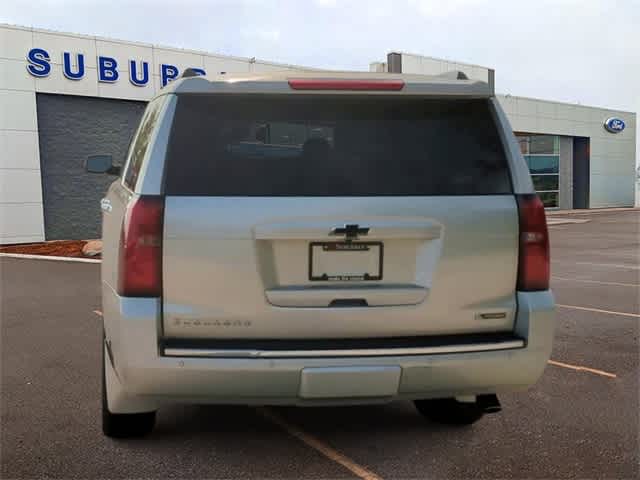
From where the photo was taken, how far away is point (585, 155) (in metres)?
40.5

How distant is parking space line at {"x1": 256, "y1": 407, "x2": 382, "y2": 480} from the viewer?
3326mm

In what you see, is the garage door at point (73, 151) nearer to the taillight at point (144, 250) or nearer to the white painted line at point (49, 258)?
the white painted line at point (49, 258)

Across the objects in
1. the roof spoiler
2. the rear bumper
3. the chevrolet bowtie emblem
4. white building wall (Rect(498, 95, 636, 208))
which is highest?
white building wall (Rect(498, 95, 636, 208))

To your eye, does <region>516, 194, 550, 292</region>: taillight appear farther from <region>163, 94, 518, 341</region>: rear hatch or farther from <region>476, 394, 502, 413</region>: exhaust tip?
<region>476, 394, 502, 413</region>: exhaust tip

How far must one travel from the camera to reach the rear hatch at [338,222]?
2861 mm

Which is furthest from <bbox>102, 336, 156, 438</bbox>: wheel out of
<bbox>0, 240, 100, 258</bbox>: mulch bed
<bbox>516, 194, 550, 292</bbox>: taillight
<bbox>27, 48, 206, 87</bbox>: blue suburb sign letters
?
<bbox>27, 48, 206, 87</bbox>: blue suburb sign letters

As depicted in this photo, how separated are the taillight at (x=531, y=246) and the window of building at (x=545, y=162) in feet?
120

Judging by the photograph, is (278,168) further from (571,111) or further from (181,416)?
(571,111)

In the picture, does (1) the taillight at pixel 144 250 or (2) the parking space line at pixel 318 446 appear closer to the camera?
(1) the taillight at pixel 144 250

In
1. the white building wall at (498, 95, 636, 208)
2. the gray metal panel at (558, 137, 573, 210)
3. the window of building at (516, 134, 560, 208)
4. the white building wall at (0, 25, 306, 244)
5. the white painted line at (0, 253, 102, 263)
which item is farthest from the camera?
the gray metal panel at (558, 137, 573, 210)

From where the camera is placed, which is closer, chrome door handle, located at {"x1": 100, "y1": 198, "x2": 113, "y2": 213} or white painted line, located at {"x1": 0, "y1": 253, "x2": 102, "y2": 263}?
chrome door handle, located at {"x1": 100, "y1": 198, "x2": 113, "y2": 213}

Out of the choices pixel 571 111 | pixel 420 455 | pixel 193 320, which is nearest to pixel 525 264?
pixel 420 455

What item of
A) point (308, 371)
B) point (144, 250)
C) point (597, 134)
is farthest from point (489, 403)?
point (597, 134)

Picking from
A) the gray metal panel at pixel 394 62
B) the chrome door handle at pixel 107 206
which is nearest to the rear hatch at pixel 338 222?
the chrome door handle at pixel 107 206
